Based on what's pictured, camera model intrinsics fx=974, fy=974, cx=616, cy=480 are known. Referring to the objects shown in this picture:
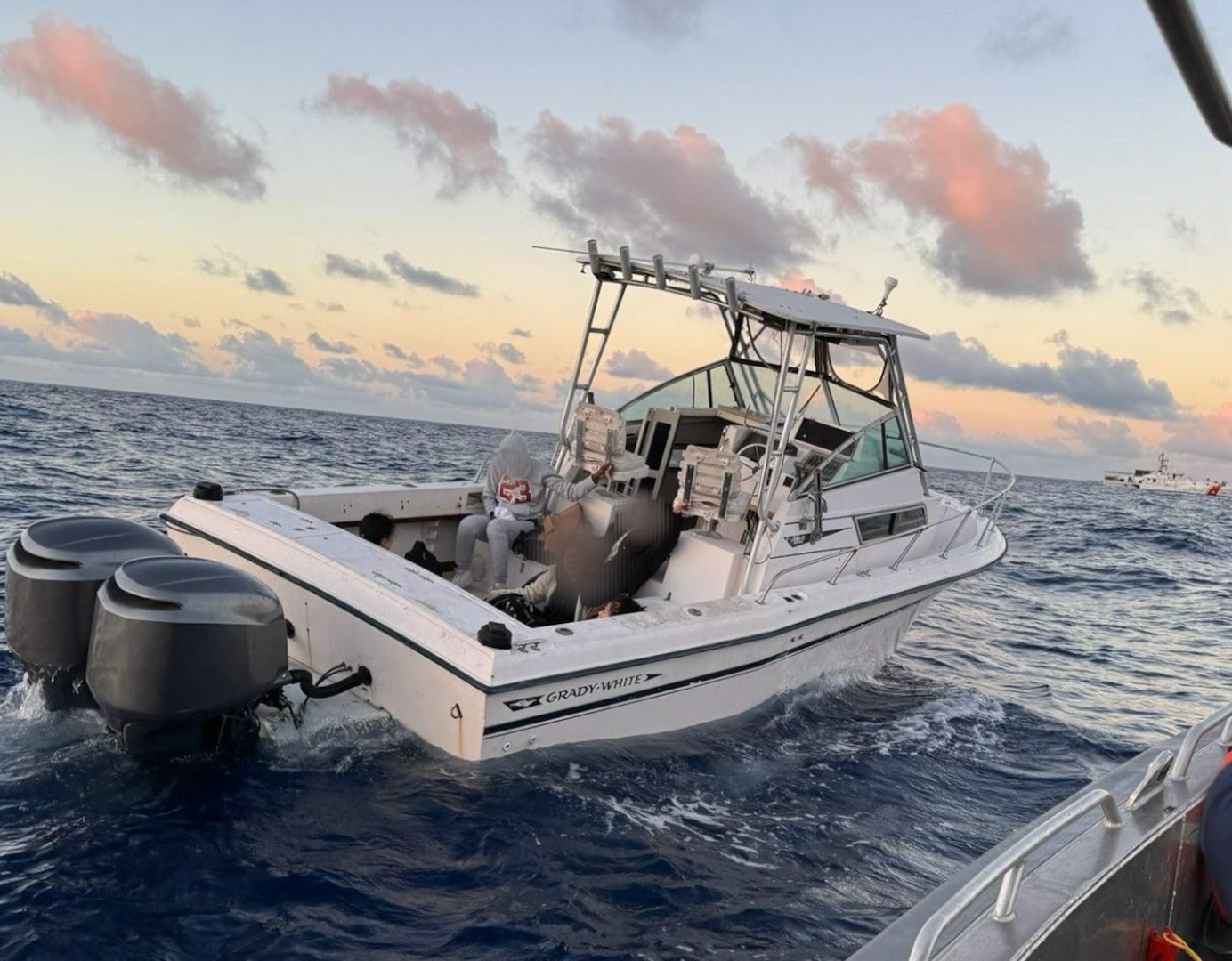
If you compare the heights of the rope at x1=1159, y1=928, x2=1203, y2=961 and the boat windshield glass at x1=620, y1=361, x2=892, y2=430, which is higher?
the boat windshield glass at x1=620, y1=361, x2=892, y2=430

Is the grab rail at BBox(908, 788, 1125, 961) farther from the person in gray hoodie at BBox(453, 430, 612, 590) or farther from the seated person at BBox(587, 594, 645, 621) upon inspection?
the person in gray hoodie at BBox(453, 430, 612, 590)

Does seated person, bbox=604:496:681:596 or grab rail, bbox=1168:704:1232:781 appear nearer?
grab rail, bbox=1168:704:1232:781

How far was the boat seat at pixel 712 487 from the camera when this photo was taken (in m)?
6.79

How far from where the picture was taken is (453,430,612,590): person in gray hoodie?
23.9 ft

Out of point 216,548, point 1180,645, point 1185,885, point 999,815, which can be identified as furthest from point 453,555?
point 1180,645

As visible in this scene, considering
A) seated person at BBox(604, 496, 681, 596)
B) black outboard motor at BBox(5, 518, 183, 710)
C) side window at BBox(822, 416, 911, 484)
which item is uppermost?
side window at BBox(822, 416, 911, 484)

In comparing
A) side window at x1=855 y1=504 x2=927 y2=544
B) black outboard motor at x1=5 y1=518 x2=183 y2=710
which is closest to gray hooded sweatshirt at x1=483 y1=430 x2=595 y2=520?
side window at x1=855 y1=504 x2=927 y2=544

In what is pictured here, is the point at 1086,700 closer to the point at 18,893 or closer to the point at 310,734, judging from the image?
the point at 310,734

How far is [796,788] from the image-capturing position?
19.1 feet

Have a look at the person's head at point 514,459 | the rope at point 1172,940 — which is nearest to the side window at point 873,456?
the person's head at point 514,459

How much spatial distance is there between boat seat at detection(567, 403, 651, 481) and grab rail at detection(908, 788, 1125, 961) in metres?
4.96

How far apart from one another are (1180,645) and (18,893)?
39.2ft

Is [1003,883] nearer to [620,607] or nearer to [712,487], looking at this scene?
[620,607]

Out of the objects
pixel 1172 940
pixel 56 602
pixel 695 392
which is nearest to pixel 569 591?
pixel 695 392
